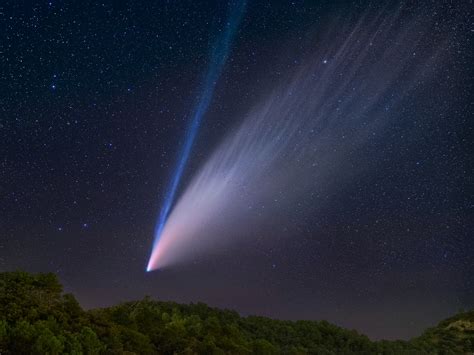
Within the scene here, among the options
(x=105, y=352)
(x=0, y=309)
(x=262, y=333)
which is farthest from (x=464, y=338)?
(x=0, y=309)

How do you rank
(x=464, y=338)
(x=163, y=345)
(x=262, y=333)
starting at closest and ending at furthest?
1. (x=163, y=345)
2. (x=262, y=333)
3. (x=464, y=338)

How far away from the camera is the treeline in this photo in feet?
32.8

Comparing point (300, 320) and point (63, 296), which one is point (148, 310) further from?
point (300, 320)

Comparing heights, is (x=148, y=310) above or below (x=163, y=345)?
above

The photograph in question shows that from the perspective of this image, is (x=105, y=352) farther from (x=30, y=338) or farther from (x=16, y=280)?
(x=16, y=280)

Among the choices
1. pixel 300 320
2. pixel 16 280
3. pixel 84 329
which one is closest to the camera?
pixel 84 329

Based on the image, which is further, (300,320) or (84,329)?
(300,320)

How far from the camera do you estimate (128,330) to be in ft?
42.9

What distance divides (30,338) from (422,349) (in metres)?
23.9

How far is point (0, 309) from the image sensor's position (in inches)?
409

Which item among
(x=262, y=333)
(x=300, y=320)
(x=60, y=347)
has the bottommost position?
(x=60, y=347)

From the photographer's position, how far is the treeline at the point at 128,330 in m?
10.0


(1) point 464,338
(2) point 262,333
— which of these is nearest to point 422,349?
(1) point 464,338

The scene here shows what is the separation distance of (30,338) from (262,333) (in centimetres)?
1274
